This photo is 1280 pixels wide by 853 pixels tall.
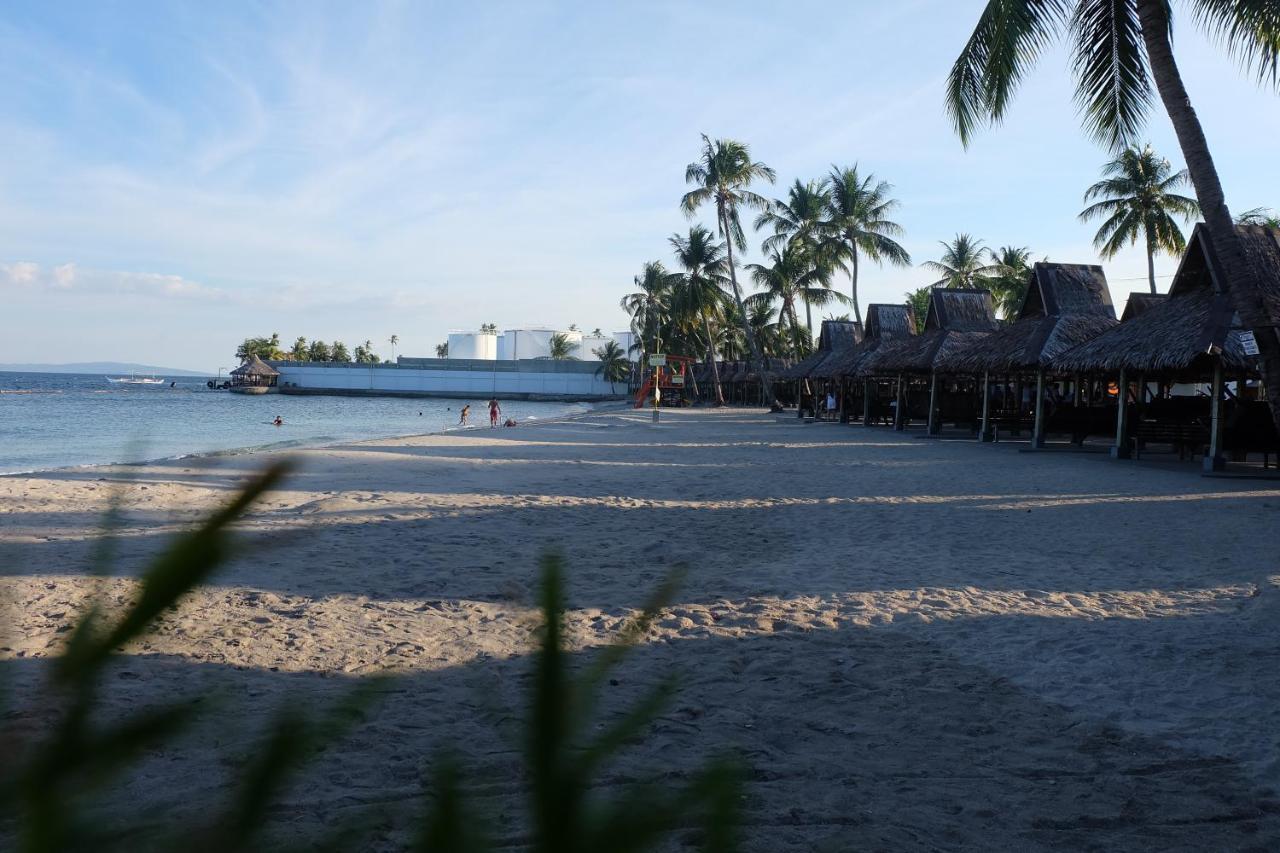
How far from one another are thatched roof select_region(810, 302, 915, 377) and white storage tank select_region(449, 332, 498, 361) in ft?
268

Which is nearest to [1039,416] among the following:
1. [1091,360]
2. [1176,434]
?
[1091,360]

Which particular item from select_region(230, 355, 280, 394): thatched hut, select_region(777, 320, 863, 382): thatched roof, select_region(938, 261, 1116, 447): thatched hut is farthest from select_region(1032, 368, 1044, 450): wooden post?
select_region(230, 355, 280, 394): thatched hut

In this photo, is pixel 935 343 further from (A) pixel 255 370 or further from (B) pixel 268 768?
(A) pixel 255 370

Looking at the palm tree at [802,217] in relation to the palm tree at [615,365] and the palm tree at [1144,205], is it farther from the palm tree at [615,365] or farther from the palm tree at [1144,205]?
the palm tree at [615,365]

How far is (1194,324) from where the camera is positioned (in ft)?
47.8

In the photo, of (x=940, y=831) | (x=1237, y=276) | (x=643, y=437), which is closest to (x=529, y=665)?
(x=940, y=831)

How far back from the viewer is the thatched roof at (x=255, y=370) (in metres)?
93.1

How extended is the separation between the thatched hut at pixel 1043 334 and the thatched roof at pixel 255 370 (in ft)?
275

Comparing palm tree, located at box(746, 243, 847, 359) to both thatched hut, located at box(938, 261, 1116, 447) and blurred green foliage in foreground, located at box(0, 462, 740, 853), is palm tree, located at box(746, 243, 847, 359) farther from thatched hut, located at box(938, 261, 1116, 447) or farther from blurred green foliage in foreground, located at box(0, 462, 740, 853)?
blurred green foliage in foreground, located at box(0, 462, 740, 853)

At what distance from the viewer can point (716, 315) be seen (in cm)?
4822

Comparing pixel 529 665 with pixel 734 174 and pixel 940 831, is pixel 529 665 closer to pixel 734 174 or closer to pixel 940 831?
pixel 940 831

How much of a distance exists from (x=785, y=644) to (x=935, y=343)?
20103mm

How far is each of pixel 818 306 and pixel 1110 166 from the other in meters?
14.8

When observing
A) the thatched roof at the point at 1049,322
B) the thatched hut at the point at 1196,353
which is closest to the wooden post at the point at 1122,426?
the thatched hut at the point at 1196,353
